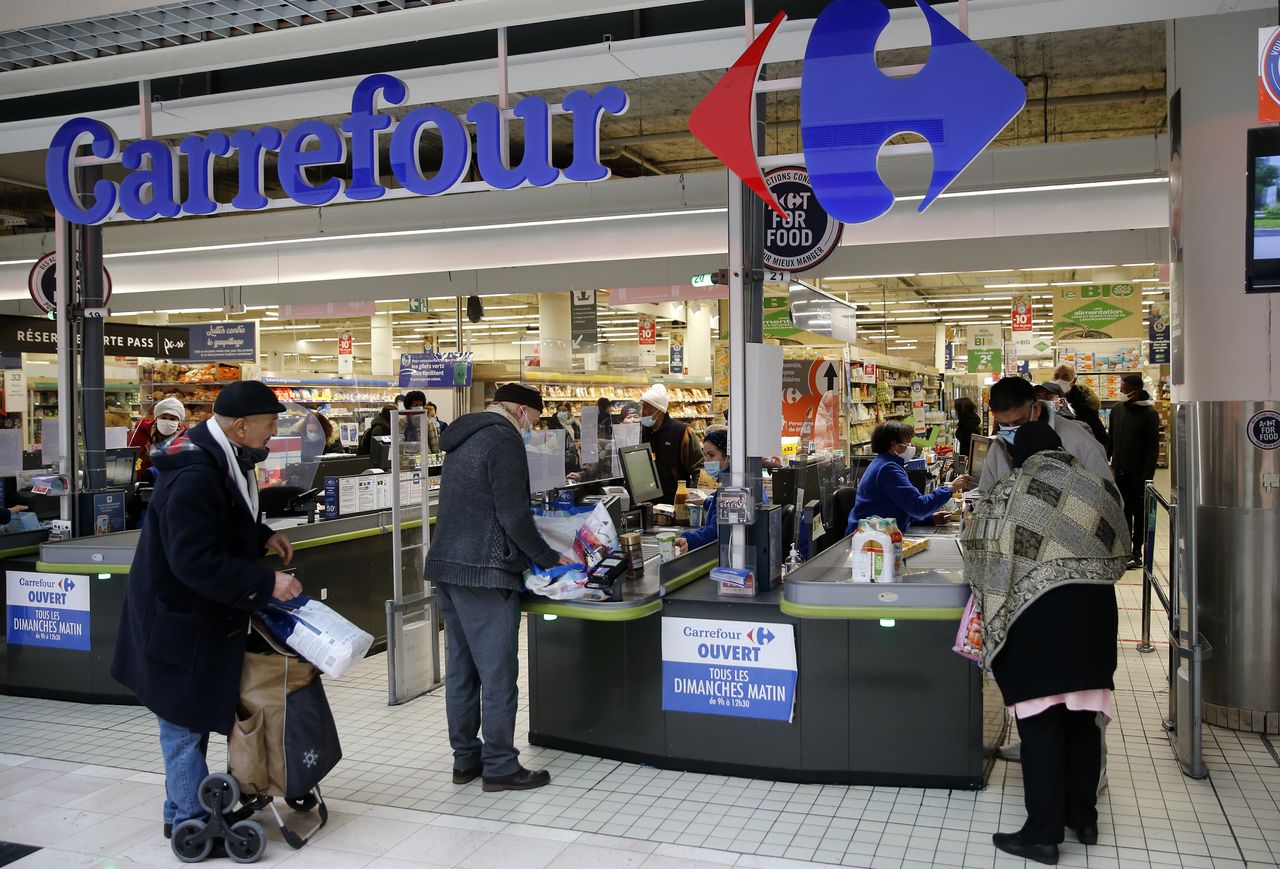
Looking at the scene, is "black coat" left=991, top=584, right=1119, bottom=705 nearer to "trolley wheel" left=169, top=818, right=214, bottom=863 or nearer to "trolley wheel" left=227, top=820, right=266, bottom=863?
"trolley wheel" left=227, top=820, right=266, bottom=863

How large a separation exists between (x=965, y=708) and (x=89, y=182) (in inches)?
232

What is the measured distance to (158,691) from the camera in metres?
3.49

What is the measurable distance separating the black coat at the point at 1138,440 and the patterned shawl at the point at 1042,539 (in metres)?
6.76

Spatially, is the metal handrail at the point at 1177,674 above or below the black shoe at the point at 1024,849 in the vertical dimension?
above

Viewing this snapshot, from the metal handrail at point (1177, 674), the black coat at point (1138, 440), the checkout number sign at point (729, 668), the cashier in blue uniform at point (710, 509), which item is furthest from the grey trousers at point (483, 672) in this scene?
the black coat at point (1138, 440)

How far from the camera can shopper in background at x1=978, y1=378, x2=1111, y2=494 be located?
397cm

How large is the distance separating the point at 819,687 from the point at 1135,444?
6.85m

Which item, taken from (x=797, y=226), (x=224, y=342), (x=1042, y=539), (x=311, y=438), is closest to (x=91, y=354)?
(x=311, y=438)

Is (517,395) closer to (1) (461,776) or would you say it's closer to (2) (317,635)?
(2) (317,635)

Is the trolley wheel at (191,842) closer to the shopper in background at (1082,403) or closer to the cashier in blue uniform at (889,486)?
the cashier in blue uniform at (889,486)

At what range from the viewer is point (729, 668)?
423 cm

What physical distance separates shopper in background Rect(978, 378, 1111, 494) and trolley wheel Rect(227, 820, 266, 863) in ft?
9.54

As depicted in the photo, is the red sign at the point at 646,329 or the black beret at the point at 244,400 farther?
the red sign at the point at 646,329

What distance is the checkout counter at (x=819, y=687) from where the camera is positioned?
158 inches
